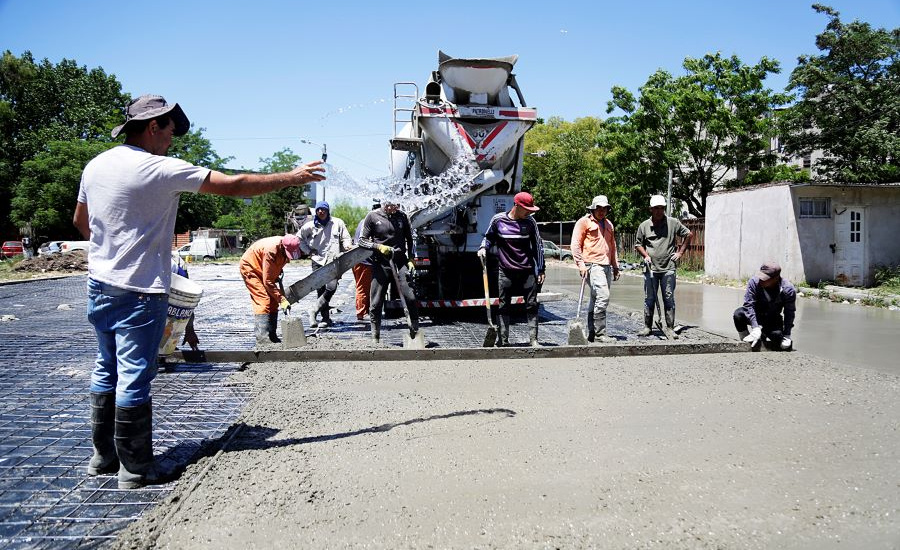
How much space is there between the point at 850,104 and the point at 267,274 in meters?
28.3

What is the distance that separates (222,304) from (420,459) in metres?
10.2

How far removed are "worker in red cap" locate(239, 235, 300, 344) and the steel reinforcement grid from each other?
41.4 inches

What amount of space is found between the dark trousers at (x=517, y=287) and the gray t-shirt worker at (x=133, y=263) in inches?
161

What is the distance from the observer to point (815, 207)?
17.5m

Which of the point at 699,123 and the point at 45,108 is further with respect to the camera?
the point at 45,108

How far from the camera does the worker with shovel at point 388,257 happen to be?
25.8 ft

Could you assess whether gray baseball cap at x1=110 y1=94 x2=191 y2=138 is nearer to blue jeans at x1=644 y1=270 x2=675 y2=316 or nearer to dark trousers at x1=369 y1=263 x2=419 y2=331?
dark trousers at x1=369 y1=263 x2=419 y2=331

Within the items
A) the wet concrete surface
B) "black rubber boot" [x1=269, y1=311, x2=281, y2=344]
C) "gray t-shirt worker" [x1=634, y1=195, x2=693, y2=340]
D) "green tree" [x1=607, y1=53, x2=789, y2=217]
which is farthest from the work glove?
"green tree" [x1=607, y1=53, x2=789, y2=217]

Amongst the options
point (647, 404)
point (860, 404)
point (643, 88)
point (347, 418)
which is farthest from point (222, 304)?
point (643, 88)

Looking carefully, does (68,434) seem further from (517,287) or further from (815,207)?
(815,207)

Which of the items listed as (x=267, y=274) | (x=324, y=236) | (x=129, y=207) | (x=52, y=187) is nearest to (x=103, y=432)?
(x=129, y=207)

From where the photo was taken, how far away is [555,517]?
2898mm

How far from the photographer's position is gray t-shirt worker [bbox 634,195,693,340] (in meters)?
8.27

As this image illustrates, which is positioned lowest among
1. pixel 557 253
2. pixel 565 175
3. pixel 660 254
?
pixel 660 254
